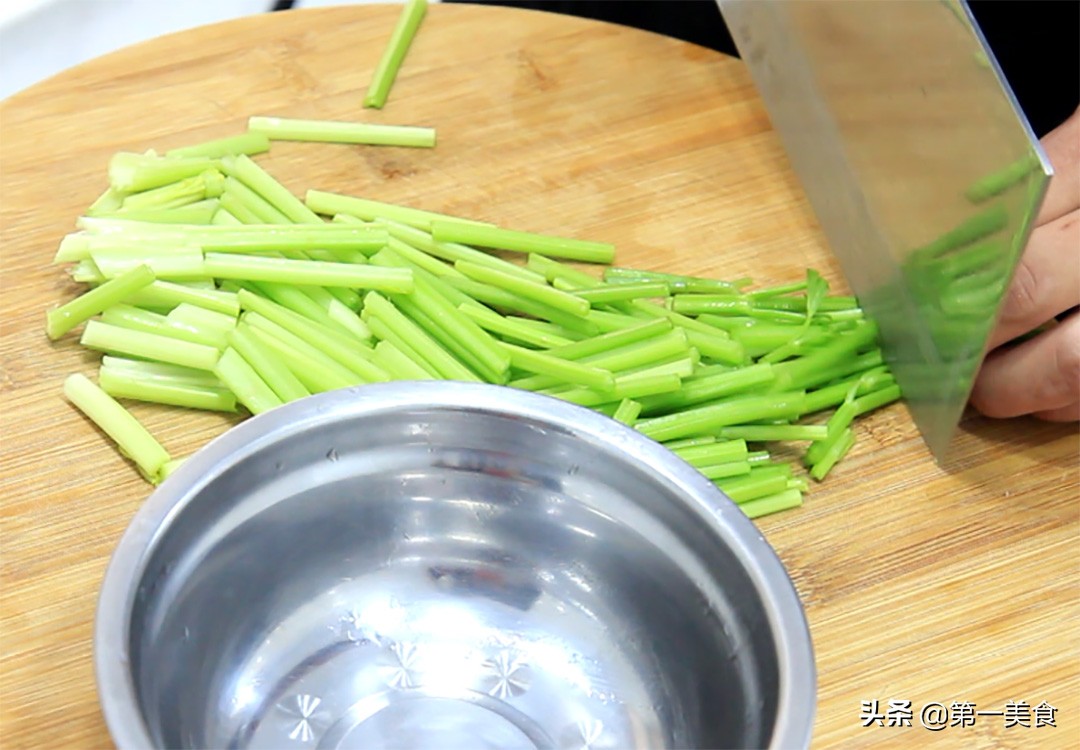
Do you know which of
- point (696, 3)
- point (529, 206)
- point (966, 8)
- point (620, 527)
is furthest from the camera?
point (696, 3)

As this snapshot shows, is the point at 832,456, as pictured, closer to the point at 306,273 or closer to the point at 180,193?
the point at 306,273

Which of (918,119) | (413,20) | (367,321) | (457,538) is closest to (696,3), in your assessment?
(413,20)

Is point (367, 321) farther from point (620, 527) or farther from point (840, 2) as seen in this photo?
point (840, 2)

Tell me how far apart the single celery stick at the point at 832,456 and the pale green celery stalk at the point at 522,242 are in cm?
42

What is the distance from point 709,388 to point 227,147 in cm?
79

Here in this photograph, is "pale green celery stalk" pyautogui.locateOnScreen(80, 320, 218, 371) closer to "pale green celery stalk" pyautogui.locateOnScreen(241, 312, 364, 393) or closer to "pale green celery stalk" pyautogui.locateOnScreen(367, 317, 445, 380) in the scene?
"pale green celery stalk" pyautogui.locateOnScreen(241, 312, 364, 393)

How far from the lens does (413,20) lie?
217 centimetres

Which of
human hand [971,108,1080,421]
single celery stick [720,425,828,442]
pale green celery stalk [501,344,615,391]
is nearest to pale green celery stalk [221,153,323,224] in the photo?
pale green celery stalk [501,344,615,391]

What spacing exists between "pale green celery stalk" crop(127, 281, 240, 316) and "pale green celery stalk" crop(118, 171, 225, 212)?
0.15 metres

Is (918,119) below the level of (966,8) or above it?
below

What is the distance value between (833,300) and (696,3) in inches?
36.0

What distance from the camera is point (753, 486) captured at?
5.13 ft

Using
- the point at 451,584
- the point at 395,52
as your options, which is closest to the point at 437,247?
the point at 395,52

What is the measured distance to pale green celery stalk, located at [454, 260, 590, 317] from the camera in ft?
5.55
